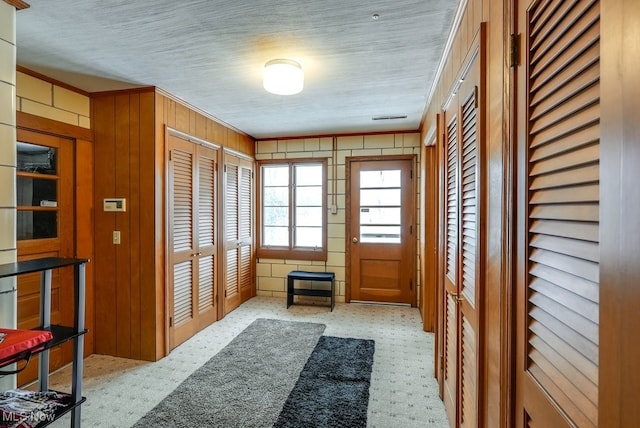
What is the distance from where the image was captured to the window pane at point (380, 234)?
14.6ft

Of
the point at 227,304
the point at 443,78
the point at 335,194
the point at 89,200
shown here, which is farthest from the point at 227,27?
the point at 227,304

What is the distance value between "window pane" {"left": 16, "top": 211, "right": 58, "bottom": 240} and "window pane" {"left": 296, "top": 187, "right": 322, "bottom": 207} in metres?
2.84

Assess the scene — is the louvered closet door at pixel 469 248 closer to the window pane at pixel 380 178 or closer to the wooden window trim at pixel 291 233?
the window pane at pixel 380 178

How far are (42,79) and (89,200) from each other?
Result: 3.35 feet

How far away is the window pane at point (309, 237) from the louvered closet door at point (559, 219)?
150 inches

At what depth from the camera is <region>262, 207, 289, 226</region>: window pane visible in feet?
15.9

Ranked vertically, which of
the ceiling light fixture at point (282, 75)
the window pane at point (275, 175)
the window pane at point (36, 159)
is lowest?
the window pane at point (36, 159)

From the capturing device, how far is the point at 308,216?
4762 millimetres

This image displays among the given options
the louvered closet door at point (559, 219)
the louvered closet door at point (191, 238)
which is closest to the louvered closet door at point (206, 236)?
the louvered closet door at point (191, 238)

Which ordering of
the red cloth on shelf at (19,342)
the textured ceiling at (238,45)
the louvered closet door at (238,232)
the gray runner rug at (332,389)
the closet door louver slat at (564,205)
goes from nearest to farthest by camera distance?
the closet door louver slat at (564,205) → the red cloth on shelf at (19,342) → the textured ceiling at (238,45) → the gray runner rug at (332,389) → the louvered closet door at (238,232)

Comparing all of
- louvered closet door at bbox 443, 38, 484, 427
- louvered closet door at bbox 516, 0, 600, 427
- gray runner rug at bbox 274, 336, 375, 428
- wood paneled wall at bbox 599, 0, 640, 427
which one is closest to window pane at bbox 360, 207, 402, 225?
gray runner rug at bbox 274, 336, 375, 428

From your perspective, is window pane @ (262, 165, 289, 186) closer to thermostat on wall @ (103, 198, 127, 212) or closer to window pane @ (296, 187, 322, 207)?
window pane @ (296, 187, 322, 207)

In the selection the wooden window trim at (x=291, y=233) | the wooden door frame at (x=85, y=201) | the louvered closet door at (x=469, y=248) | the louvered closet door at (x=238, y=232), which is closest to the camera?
the louvered closet door at (x=469, y=248)

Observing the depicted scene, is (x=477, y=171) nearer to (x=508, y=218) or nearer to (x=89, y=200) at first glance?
(x=508, y=218)
